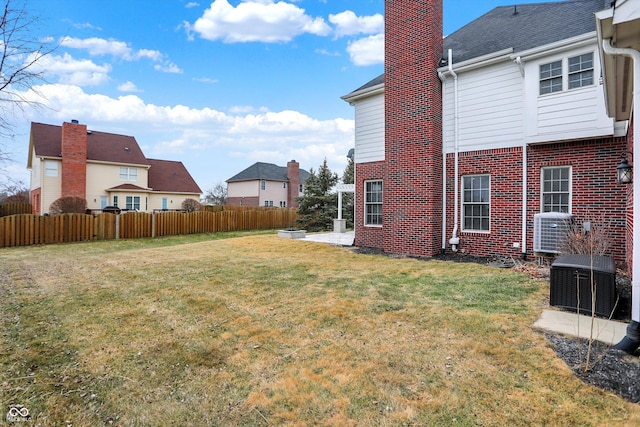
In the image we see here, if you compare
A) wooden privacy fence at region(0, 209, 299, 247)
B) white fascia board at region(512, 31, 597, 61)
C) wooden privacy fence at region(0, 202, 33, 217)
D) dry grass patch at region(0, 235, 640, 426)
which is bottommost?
dry grass patch at region(0, 235, 640, 426)

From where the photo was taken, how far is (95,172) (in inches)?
1029

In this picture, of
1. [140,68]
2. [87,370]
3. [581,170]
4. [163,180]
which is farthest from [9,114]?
[163,180]

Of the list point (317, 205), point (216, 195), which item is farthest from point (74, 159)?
A: point (216, 195)

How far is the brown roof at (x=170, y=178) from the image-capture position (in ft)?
101

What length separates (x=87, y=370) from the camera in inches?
124

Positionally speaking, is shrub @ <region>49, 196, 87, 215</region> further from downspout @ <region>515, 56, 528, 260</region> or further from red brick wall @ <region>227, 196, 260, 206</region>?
downspout @ <region>515, 56, 528, 260</region>

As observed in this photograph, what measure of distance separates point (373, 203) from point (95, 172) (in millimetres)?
24936

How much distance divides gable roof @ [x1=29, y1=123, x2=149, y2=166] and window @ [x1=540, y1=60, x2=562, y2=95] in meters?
29.5

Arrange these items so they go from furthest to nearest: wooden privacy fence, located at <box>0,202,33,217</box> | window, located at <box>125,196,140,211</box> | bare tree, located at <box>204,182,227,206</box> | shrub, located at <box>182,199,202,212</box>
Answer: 1. bare tree, located at <box>204,182,227,206</box>
2. shrub, located at <box>182,199,202,212</box>
3. window, located at <box>125,196,140,211</box>
4. wooden privacy fence, located at <box>0,202,33,217</box>

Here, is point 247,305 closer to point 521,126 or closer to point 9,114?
point 9,114

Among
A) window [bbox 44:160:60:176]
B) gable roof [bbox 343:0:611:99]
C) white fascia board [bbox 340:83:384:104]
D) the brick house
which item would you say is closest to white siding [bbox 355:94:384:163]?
white fascia board [bbox 340:83:384:104]

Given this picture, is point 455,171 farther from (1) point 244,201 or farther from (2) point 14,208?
(1) point 244,201

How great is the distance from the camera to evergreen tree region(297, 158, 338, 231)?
2077 centimetres

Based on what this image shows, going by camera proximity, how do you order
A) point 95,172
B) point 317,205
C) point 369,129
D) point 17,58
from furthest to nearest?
point 95,172 < point 317,205 < point 369,129 < point 17,58
